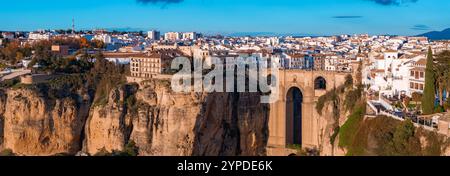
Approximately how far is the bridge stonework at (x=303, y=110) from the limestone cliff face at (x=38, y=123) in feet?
23.5

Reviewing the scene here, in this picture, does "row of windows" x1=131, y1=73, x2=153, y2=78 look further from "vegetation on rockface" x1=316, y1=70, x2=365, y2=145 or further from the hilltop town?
"vegetation on rockface" x1=316, y1=70, x2=365, y2=145

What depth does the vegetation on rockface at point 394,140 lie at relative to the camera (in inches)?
507

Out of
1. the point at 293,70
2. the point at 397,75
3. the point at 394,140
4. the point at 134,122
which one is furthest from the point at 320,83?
the point at 394,140

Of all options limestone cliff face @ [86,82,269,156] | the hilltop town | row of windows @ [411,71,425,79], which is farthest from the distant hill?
row of windows @ [411,71,425,79]

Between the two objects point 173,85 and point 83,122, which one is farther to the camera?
point 83,122

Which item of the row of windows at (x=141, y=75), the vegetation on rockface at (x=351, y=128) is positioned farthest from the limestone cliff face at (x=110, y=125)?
the vegetation on rockface at (x=351, y=128)

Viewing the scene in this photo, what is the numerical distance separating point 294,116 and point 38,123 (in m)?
9.44

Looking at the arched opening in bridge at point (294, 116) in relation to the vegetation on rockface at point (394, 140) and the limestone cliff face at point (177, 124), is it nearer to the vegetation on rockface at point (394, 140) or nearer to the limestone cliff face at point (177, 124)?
the limestone cliff face at point (177, 124)

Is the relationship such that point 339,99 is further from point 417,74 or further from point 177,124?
point 177,124

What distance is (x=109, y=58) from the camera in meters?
30.3

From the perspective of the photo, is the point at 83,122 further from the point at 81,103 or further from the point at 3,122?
the point at 3,122
